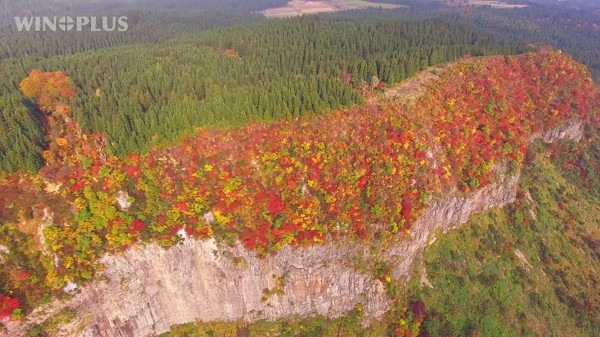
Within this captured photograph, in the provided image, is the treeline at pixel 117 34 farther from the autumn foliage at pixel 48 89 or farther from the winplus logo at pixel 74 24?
the autumn foliage at pixel 48 89

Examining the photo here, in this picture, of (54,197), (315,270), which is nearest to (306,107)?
(315,270)

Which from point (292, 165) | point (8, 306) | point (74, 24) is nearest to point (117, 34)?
point (74, 24)

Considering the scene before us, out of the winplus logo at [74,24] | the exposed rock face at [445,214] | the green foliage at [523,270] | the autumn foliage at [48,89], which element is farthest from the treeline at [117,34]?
the green foliage at [523,270]

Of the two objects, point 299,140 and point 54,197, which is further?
point 299,140

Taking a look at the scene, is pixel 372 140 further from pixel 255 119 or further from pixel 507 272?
pixel 507 272

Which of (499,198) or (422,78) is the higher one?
(422,78)

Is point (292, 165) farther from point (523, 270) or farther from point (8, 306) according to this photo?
point (523, 270)

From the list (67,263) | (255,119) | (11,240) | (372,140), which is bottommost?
(67,263)
